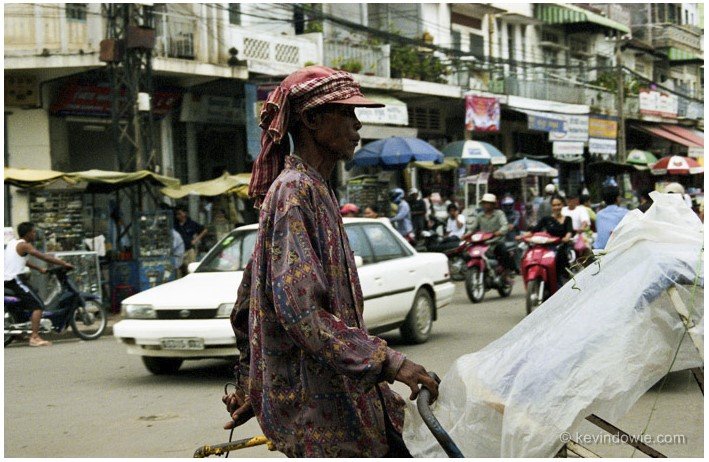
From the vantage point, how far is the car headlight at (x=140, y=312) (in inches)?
352

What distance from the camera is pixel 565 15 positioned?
3681 cm

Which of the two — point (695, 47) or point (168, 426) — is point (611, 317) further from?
point (695, 47)

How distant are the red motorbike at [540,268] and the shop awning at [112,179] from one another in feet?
19.3

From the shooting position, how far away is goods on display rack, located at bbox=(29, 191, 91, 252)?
1480cm

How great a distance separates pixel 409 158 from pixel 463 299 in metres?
6.10

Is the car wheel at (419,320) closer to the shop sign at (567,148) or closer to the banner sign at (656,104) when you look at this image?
the shop sign at (567,148)

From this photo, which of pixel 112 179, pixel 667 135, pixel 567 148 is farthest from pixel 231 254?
pixel 667 135

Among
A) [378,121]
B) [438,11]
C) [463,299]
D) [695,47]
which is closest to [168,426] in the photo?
[463,299]

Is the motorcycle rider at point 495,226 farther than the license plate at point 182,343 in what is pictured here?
Yes

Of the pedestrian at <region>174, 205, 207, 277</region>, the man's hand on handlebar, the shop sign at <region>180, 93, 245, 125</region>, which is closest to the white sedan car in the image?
the man's hand on handlebar

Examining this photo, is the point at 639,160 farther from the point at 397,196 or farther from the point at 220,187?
the point at 220,187

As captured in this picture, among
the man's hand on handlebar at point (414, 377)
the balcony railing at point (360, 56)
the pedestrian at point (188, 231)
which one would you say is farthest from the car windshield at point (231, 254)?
the balcony railing at point (360, 56)

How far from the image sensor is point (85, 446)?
6.39m

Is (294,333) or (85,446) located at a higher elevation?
(294,333)
